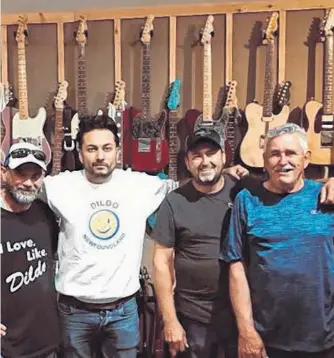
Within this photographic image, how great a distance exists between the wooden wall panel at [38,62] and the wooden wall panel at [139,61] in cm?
42

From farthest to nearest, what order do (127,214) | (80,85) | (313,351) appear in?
(80,85) → (127,214) → (313,351)

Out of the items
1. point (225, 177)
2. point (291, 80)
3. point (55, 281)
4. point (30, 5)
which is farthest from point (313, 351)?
point (30, 5)

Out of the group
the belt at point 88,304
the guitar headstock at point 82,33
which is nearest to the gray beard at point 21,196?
the belt at point 88,304

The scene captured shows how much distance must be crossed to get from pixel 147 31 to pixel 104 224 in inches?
50.7

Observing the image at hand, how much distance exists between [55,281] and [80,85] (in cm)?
129

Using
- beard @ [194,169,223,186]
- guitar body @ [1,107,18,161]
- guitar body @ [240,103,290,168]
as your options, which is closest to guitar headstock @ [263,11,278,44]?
guitar body @ [240,103,290,168]

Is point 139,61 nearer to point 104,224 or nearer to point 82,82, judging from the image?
point 82,82

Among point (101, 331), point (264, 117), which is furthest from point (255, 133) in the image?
point (101, 331)

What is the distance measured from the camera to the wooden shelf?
3.26 metres

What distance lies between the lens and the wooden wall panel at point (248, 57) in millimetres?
3328

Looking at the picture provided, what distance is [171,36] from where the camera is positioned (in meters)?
3.41

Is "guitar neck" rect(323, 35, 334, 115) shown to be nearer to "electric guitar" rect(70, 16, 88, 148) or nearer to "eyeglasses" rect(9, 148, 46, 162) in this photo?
"electric guitar" rect(70, 16, 88, 148)

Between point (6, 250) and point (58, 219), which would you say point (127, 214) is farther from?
point (6, 250)

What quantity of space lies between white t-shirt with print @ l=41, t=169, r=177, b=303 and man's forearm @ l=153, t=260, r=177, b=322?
125 millimetres
